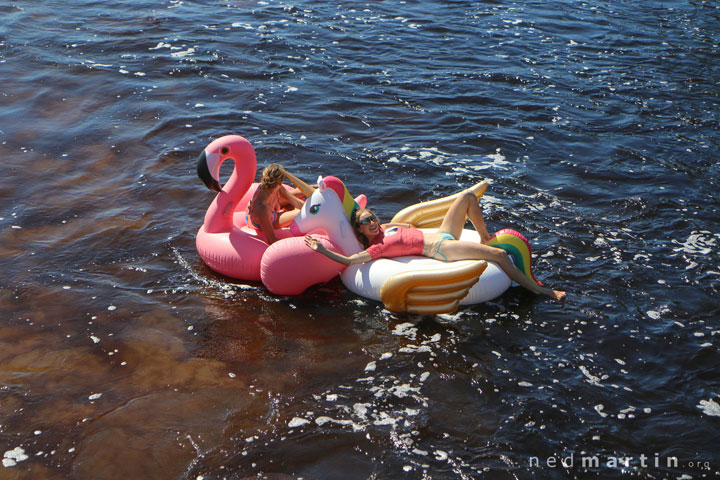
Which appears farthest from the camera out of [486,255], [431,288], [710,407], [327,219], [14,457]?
[327,219]

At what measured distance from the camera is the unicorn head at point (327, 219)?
23.7 feet

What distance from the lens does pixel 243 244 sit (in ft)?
24.2

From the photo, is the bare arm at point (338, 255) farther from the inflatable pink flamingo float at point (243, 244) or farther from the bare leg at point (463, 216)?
the bare leg at point (463, 216)

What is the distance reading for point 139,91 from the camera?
41.7 ft

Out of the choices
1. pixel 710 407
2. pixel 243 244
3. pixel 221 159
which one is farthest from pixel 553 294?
pixel 221 159

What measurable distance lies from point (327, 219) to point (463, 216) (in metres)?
1.39

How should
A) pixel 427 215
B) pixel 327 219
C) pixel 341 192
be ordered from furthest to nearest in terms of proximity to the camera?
pixel 427 215 → pixel 341 192 → pixel 327 219

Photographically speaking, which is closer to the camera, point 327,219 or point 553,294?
point 553,294

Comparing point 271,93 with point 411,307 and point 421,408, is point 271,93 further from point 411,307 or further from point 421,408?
point 421,408

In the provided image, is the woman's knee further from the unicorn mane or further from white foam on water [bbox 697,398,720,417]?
white foam on water [bbox 697,398,720,417]

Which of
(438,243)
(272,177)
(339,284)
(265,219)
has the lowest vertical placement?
(339,284)

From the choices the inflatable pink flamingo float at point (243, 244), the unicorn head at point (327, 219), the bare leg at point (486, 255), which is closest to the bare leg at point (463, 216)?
the bare leg at point (486, 255)

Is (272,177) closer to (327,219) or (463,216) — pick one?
(327,219)

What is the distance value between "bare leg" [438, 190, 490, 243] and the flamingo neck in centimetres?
222
